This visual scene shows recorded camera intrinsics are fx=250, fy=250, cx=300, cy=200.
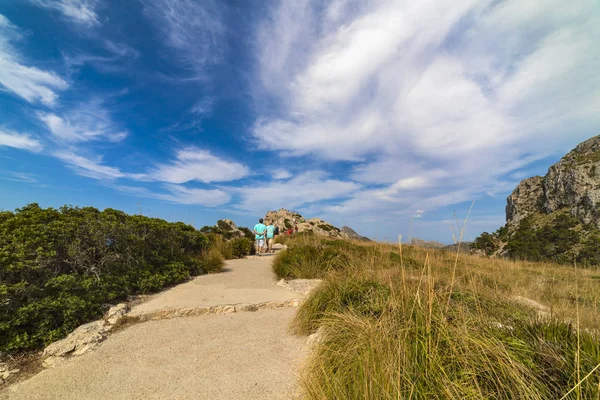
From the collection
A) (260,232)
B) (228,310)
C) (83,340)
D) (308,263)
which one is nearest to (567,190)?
(260,232)

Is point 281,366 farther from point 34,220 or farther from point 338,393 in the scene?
point 34,220

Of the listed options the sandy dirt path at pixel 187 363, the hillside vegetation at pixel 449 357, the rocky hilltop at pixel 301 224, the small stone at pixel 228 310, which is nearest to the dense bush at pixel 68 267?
the sandy dirt path at pixel 187 363

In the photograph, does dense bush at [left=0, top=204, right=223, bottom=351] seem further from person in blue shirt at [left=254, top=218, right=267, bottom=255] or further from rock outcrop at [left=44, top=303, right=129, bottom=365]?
person in blue shirt at [left=254, top=218, right=267, bottom=255]

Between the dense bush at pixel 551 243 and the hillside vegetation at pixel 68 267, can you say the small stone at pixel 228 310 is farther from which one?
the dense bush at pixel 551 243

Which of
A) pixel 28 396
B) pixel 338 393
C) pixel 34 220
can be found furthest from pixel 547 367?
pixel 34 220

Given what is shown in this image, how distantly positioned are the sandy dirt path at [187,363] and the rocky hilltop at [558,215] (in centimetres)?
2181

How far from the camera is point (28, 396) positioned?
2.95m

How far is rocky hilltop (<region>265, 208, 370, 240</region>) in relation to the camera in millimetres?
25291

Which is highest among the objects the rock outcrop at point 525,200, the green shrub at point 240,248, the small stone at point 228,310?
the rock outcrop at point 525,200

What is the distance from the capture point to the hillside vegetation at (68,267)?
3.98 m

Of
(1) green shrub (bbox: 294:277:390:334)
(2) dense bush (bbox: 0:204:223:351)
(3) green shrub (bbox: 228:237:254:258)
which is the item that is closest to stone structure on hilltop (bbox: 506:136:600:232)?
(3) green shrub (bbox: 228:237:254:258)

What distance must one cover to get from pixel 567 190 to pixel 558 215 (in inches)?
145

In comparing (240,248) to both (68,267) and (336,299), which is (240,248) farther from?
(336,299)

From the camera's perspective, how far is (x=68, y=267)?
5488mm
